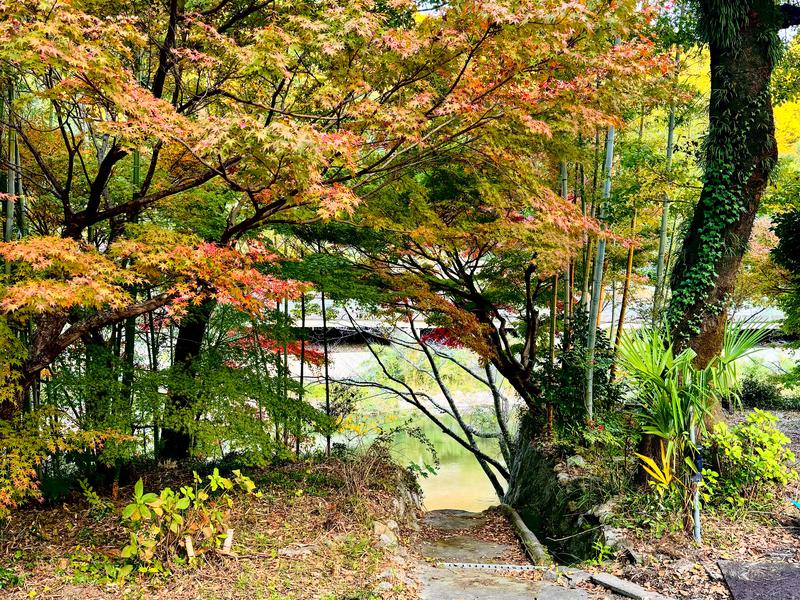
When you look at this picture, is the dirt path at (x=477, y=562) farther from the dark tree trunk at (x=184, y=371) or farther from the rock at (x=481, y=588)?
the dark tree trunk at (x=184, y=371)

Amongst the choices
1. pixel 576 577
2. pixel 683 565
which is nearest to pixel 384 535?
pixel 576 577

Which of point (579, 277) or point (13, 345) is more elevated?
point (579, 277)

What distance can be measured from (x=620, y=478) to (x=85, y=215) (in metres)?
4.71

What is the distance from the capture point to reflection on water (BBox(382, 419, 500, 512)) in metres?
10.9

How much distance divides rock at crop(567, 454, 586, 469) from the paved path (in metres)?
1.08

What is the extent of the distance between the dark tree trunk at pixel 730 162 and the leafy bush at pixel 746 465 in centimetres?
65

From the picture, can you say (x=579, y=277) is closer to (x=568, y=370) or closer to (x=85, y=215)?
(x=568, y=370)

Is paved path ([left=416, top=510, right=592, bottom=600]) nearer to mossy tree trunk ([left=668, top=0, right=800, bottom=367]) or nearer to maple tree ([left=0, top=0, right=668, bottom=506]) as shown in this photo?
maple tree ([left=0, top=0, right=668, bottom=506])

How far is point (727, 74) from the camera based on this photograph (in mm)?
4828

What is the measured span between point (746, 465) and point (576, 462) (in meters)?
1.73

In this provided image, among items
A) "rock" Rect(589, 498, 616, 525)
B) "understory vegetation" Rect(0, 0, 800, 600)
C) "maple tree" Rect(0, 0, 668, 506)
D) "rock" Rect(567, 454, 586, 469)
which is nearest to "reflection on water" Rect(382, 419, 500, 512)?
"rock" Rect(567, 454, 586, 469)

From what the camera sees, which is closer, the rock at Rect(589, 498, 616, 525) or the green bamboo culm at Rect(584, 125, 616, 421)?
the rock at Rect(589, 498, 616, 525)

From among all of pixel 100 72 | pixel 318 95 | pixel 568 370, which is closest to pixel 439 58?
pixel 318 95

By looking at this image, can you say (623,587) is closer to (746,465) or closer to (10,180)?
(746,465)
